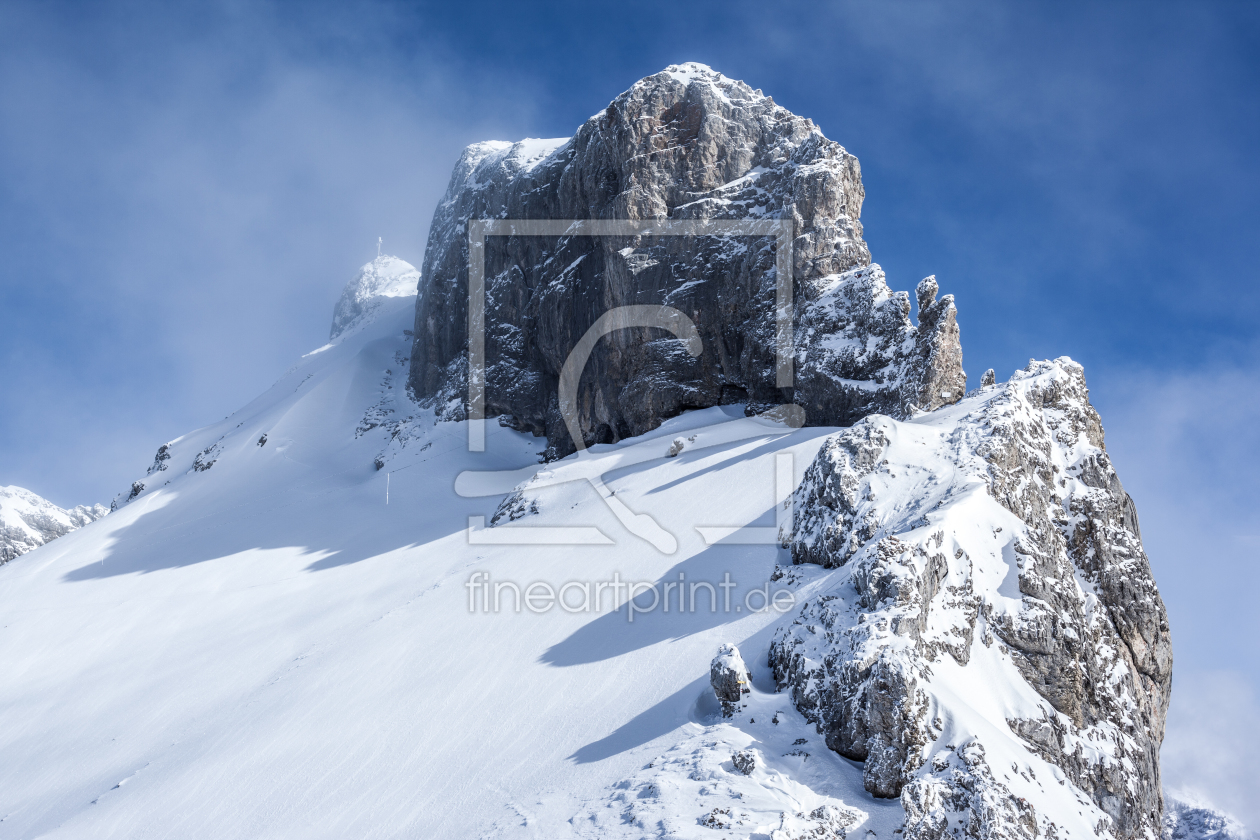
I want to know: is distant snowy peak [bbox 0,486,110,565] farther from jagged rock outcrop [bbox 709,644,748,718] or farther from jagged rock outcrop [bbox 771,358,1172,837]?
jagged rock outcrop [bbox 771,358,1172,837]

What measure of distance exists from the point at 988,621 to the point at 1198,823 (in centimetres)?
6029

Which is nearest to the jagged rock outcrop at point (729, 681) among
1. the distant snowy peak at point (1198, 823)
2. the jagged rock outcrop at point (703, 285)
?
the jagged rock outcrop at point (703, 285)

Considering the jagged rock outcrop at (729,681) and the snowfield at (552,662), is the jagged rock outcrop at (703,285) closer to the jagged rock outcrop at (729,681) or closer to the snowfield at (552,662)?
the snowfield at (552,662)

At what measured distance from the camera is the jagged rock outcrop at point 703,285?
3156cm

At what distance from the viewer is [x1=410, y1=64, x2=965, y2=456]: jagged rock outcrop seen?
104 ft

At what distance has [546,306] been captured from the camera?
148 ft

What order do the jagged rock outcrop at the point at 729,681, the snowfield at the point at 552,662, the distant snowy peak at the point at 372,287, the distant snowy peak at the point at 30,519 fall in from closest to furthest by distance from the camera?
1. the snowfield at the point at 552,662
2. the jagged rock outcrop at the point at 729,681
3. the distant snowy peak at the point at 30,519
4. the distant snowy peak at the point at 372,287

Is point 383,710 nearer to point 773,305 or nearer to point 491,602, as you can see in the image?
point 491,602

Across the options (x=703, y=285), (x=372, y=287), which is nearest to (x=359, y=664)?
(x=703, y=285)

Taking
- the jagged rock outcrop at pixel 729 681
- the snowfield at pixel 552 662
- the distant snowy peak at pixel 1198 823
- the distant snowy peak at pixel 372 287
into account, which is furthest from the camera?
the distant snowy peak at pixel 372 287

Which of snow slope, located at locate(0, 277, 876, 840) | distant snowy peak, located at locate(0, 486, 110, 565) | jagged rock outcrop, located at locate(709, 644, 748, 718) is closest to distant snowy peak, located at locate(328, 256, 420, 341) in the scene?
distant snowy peak, located at locate(0, 486, 110, 565)

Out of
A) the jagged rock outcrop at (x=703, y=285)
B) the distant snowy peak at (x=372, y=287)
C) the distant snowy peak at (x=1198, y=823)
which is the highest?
the distant snowy peak at (x=372, y=287)

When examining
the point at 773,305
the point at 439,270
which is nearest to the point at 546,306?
the point at 773,305

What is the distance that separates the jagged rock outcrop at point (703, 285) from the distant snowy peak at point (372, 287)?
52.5 metres
